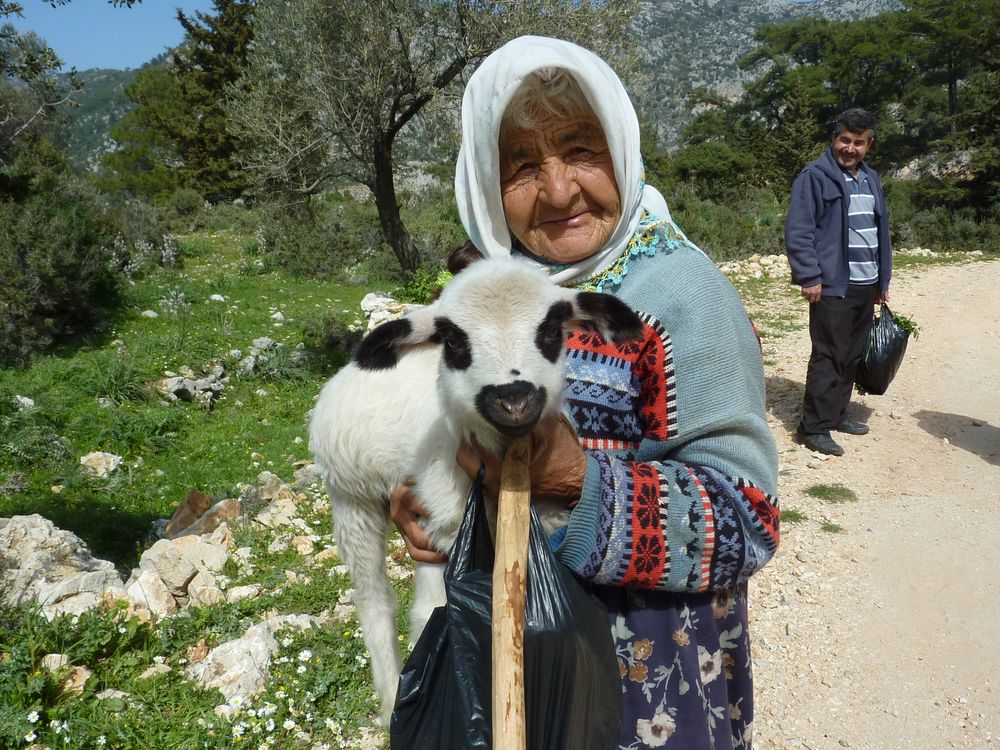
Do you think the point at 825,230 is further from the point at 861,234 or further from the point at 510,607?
the point at 510,607

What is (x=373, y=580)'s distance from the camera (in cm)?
289

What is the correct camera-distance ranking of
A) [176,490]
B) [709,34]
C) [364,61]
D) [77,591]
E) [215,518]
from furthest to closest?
[709,34] < [364,61] < [176,490] < [215,518] < [77,591]

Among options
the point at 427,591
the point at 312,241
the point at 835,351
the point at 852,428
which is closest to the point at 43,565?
the point at 427,591

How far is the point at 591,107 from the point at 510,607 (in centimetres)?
136

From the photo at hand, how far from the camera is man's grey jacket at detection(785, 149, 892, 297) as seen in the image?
6.75 metres

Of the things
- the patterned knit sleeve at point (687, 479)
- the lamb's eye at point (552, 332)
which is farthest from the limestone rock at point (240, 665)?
the lamb's eye at point (552, 332)

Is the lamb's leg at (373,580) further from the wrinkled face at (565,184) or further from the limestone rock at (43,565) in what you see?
the limestone rock at (43,565)

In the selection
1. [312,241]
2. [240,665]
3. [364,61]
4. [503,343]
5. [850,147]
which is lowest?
[240,665]

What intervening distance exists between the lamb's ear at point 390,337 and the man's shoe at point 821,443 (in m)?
6.21

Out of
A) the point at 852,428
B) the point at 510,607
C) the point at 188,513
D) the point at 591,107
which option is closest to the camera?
the point at 510,607

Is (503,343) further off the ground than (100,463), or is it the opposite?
(503,343)

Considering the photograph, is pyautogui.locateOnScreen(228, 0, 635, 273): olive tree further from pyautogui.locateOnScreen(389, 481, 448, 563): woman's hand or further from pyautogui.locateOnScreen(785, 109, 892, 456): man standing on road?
pyautogui.locateOnScreen(389, 481, 448, 563): woman's hand

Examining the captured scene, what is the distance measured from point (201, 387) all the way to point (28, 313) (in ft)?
9.61

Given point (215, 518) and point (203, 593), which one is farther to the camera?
point (215, 518)
